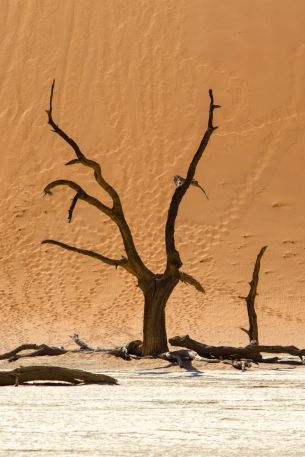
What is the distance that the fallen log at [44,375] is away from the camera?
33.1ft

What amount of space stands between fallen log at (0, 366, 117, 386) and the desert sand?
39.5ft

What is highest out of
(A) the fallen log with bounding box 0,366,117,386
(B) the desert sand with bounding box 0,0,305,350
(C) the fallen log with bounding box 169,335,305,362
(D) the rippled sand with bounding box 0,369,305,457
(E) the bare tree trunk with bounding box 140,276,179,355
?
(B) the desert sand with bounding box 0,0,305,350

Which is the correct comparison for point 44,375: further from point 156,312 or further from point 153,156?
point 153,156

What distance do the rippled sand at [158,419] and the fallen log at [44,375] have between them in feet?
0.43

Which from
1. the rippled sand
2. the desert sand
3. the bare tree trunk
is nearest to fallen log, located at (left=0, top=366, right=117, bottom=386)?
the rippled sand

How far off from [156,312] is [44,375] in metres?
4.34

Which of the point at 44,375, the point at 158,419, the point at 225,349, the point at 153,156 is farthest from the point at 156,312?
the point at 153,156

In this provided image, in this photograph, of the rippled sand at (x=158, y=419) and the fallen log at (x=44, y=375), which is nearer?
the rippled sand at (x=158, y=419)

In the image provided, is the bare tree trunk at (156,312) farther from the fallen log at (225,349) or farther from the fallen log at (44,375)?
the fallen log at (44,375)

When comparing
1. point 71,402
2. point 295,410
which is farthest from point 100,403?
point 295,410

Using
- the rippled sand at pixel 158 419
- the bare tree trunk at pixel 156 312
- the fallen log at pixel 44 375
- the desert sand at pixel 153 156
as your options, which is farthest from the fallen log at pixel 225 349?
the desert sand at pixel 153 156

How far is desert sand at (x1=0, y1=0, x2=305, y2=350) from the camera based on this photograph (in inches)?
1097

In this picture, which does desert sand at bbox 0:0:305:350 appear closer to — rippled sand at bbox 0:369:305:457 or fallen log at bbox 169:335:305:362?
fallen log at bbox 169:335:305:362

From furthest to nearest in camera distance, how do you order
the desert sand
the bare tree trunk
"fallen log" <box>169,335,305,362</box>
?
the desert sand → the bare tree trunk → "fallen log" <box>169,335,305,362</box>
